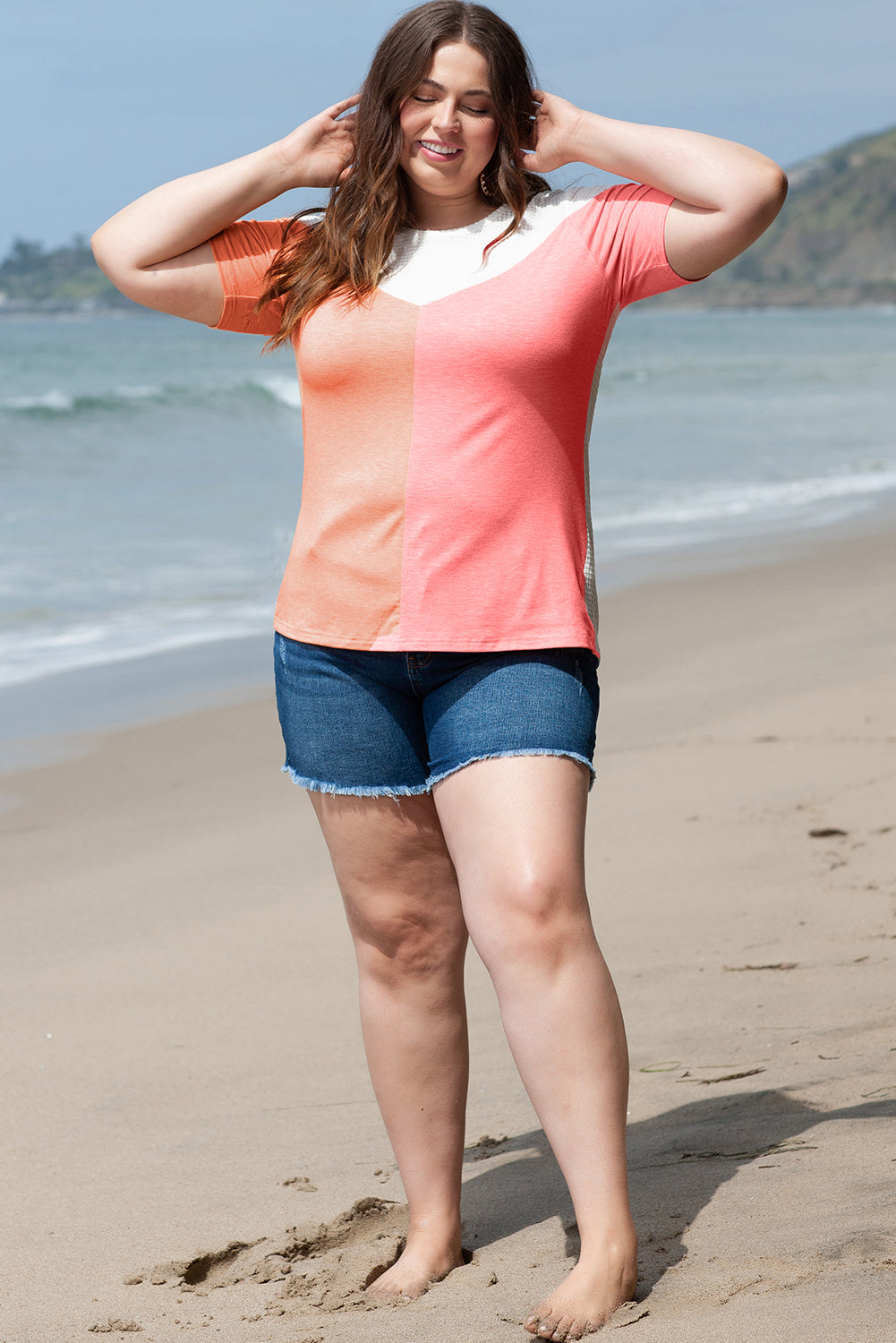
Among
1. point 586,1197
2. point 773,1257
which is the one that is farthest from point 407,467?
point 773,1257

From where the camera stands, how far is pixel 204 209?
2240mm

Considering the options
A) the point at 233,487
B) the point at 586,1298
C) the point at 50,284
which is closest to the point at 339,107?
the point at 586,1298

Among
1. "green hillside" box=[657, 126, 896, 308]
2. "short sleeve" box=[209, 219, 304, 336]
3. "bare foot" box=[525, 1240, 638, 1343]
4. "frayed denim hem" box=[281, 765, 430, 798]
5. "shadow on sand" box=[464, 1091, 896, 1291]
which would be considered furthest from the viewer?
"green hillside" box=[657, 126, 896, 308]

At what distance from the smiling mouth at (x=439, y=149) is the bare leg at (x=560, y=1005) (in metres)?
0.93

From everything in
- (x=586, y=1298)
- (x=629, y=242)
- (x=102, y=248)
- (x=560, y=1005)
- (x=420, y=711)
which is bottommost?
(x=586, y=1298)

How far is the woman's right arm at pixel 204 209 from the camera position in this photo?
2246 millimetres

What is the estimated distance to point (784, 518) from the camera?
11797mm

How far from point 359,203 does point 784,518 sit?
10.1 meters

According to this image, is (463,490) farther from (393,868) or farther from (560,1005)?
(560,1005)

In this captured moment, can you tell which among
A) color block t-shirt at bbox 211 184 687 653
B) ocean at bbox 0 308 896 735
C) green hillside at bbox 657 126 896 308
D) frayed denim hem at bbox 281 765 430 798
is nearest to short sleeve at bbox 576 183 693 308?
color block t-shirt at bbox 211 184 687 653

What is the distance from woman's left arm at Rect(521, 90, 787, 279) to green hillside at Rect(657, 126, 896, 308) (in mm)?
128671

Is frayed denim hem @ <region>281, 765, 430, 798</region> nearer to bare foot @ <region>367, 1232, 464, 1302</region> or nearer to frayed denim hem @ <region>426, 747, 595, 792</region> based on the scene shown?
frayed denim hem @ <region>426, 747, 595, 792</region>

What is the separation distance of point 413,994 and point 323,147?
54.9 inches

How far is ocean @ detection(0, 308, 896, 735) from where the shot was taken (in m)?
8.27
